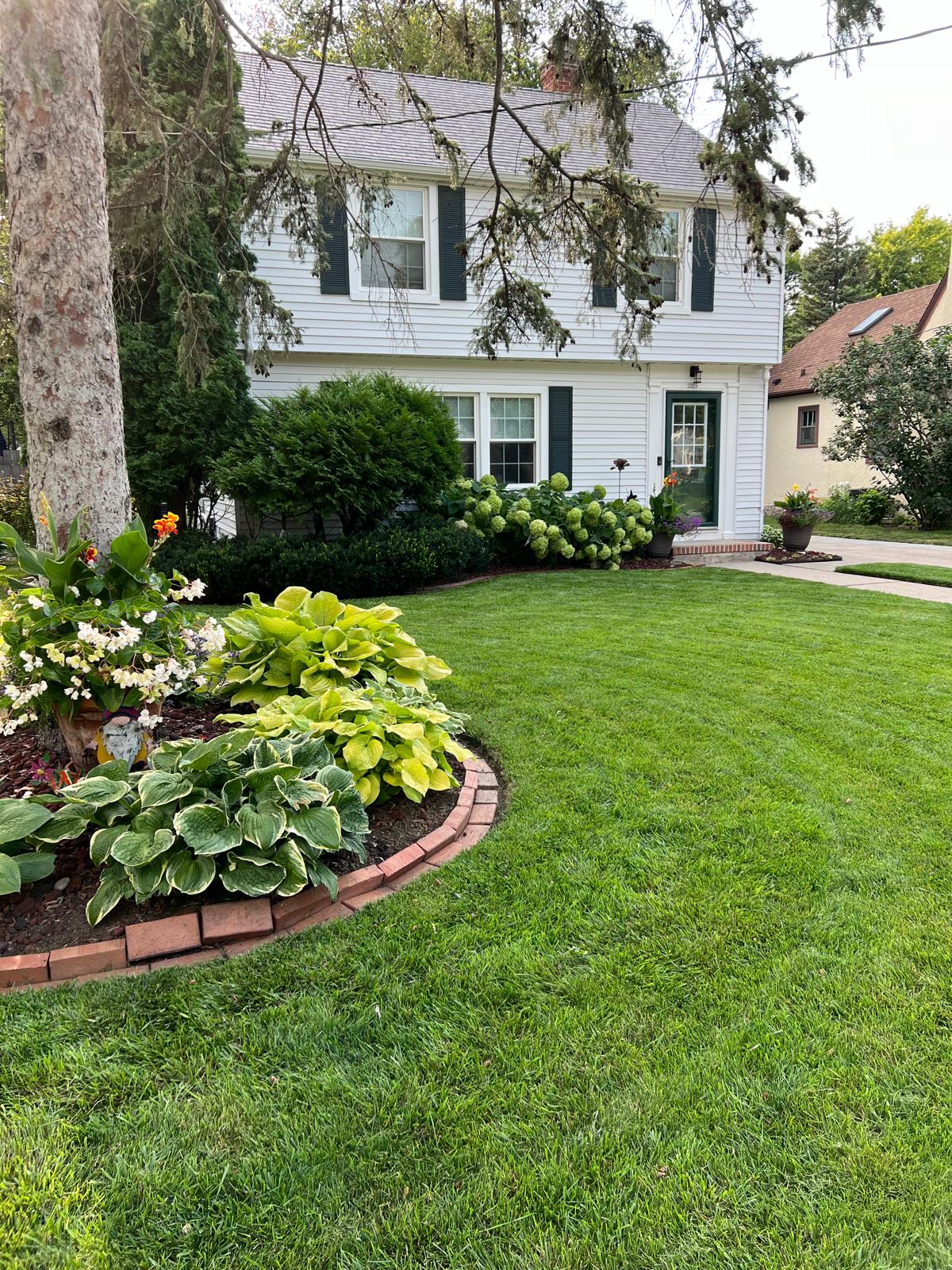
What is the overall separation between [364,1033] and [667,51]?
5.25 meters

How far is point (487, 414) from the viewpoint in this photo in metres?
11.1

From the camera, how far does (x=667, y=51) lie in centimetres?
442

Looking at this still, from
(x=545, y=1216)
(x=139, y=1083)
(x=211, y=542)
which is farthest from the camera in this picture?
(x=211, y=542)

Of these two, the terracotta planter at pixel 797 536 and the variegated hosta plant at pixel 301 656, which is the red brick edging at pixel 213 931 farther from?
the terracotta planter at pixel 797 536

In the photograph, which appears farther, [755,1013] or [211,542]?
[211,542]

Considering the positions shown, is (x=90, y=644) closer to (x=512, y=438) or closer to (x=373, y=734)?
(x=373, y=734)

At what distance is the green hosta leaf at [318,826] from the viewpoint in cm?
233

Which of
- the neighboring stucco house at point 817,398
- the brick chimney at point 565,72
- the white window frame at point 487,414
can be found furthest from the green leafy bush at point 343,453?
the neighboring stucco house at point 817,398

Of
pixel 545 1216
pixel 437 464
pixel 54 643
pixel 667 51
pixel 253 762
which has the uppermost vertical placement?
pixel 667 51

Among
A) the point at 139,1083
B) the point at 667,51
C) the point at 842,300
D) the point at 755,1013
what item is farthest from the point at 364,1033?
the point at 842,300

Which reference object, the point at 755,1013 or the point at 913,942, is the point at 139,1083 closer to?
the point at 755,1013

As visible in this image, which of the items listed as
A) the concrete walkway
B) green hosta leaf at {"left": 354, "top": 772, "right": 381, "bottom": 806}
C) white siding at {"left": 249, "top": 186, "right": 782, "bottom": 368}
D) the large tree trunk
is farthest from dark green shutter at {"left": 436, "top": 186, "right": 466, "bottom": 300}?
green hosta leaf at {"left": 354, "top": 772, "right": 381, "bottom": 806}

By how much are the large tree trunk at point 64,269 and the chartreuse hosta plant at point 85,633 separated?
23 cm

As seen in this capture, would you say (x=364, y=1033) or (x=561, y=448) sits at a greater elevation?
(x=561, y=448)
